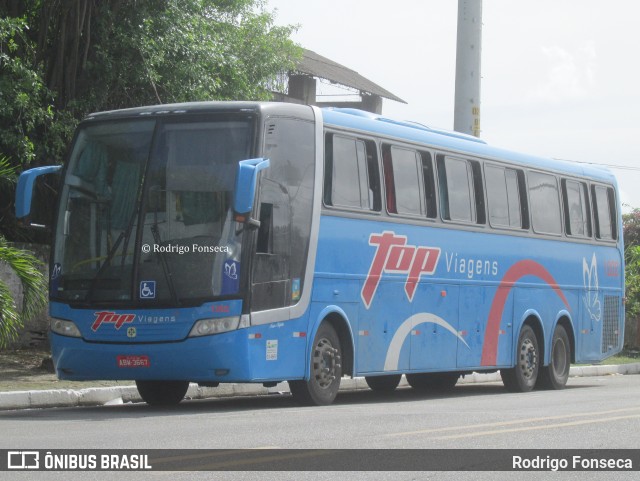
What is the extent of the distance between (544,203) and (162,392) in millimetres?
7701

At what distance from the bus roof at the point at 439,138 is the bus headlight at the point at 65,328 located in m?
3.85

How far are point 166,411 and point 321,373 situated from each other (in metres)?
1.95

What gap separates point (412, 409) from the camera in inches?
577

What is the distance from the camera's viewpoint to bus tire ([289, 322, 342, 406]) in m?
15.3

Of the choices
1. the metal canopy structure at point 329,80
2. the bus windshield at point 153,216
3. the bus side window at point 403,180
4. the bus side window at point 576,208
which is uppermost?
the metal canopy structure at point 329,80

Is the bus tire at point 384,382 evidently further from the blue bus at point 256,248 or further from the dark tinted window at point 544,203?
the dark tinted window at point 544,203

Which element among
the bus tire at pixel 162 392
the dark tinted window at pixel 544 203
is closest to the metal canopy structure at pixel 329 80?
the dark tinted window at pixel 544 203

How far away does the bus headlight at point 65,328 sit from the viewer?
48.3 ft

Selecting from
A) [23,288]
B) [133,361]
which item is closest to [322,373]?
Result: [133,361]

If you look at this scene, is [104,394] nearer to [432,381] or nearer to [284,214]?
[284,214]

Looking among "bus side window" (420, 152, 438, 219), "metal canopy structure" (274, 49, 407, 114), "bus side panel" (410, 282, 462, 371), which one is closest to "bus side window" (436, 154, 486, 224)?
"bus side window" (420, 152, 438, 219)

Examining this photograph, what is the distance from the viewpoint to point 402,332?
1717 centimetres

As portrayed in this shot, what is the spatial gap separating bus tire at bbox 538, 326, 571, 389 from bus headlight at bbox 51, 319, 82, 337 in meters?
8.98

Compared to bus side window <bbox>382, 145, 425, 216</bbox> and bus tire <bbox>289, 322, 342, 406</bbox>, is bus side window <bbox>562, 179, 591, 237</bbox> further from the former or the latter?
bus tire <bbox>289, 322, 342, 406</bbox>
